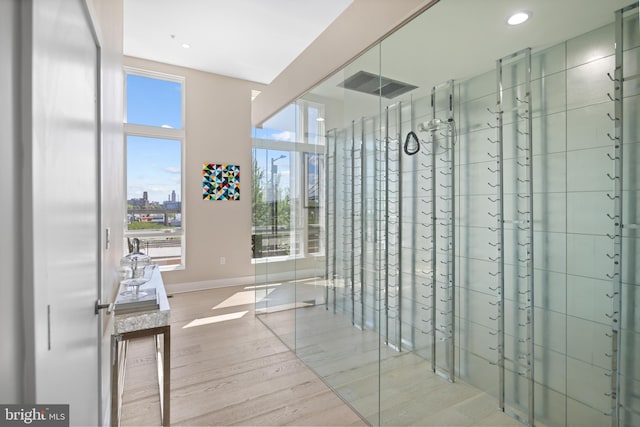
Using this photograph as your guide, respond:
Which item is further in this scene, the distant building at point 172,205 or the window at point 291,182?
the distant building at point 172,205

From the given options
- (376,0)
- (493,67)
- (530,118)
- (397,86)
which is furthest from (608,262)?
(376,0)

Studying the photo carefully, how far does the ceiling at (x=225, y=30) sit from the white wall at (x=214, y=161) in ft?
1.30

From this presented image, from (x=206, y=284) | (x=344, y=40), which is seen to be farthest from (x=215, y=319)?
(x=344, y=40)

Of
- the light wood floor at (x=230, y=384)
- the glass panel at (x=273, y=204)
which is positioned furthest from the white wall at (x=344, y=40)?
the light wood floor at (x=230, y=384)

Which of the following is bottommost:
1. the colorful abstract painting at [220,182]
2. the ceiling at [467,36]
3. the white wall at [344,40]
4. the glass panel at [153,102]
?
the colorful abstract painting at [220,182]

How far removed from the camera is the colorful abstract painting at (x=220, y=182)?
4.81m

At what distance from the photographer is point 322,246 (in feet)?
8.52

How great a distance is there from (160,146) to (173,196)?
2.51 feet

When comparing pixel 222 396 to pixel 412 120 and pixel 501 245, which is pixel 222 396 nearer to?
pixel 501 245

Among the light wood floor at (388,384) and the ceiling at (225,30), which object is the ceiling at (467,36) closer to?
the ceiling at (225,30)

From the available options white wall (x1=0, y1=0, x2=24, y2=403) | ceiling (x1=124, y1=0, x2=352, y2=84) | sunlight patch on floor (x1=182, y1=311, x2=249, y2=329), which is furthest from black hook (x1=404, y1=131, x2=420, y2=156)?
sunlight patch on floor (x1=182, y1=311, x2=249, y2=329)

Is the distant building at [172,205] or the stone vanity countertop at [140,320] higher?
the distant building at [172,205]

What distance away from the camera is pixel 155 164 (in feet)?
15.0

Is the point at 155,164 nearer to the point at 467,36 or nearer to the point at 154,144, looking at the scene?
the point at 154,144
